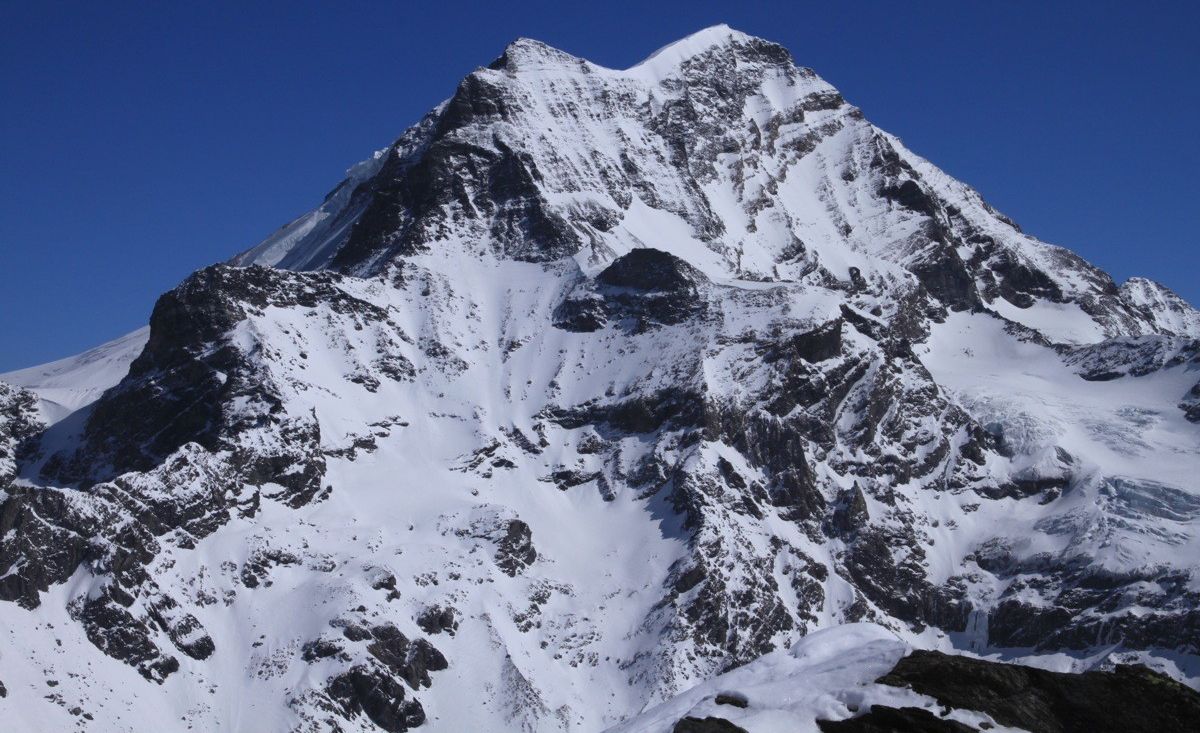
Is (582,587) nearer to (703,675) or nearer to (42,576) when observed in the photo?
(703,675)

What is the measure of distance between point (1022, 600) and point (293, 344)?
97.7 meters

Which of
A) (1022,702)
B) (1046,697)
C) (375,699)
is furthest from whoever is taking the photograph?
(375,699)

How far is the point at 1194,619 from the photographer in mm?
169500

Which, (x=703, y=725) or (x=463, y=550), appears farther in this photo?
(x=463, y=550)

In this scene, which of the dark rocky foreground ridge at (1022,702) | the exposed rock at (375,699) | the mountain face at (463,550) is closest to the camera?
the dark rocky foreground ridge at (1022,702)

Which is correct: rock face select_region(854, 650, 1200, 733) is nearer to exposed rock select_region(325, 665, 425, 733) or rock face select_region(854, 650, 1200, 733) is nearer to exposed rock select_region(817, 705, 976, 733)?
exposed rock select_region(817, 705, 976, 733)

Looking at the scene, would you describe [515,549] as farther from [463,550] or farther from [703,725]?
[703,725]

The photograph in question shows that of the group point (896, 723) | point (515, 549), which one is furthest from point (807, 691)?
point (515, 549)

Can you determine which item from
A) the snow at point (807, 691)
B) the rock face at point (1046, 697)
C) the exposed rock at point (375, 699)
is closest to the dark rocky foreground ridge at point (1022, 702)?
the rock face at point (1046, 697)

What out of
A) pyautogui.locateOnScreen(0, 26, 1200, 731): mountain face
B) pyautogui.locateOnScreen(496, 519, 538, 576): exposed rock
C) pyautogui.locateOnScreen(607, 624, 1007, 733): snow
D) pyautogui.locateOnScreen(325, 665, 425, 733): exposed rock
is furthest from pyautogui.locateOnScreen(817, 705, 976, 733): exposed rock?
pyautogui.locateOnScreen(496, 519, 538, 576): exposed rock

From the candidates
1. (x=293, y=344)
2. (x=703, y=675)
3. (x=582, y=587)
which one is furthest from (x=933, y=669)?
(x=293, y=344)

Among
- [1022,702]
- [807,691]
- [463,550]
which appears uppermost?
[463,550]

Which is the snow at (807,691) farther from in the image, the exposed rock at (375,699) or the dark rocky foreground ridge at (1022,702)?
the exposed rock at (375,699)

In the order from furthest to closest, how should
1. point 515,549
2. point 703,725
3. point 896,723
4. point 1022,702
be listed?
point 515,549 → point 1022,702 → point 703,725 → point 896,723
